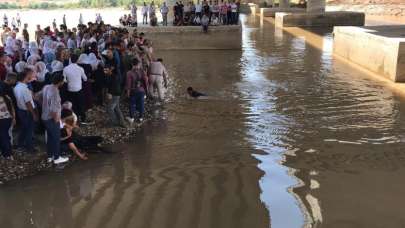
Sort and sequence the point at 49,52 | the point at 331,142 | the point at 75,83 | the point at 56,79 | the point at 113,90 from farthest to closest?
the point at 49,52 → the point at 113,90 → the point at 75,83 → the point at 331,142 → the point at 56,79

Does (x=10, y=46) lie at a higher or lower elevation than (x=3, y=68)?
higher

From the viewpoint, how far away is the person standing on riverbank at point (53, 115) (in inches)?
330

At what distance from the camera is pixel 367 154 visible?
29.8 feet

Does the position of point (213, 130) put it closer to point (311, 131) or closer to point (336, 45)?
point (311, 131)

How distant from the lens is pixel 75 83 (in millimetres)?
10164

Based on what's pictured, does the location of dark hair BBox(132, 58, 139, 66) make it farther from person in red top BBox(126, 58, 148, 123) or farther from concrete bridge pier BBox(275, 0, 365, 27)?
concrete bridge pier BBox(275, 0, 365, 27)

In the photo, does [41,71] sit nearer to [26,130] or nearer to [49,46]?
Result: [26,130]

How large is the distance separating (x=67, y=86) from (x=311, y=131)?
5003mm

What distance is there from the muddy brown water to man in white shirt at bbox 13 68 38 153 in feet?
3.65

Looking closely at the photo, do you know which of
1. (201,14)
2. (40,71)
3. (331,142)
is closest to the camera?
(331,142)

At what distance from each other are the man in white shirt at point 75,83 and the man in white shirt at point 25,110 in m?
1.35

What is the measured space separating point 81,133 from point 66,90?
0.90 m

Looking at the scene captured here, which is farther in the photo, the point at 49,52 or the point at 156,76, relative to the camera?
the point at 156,76


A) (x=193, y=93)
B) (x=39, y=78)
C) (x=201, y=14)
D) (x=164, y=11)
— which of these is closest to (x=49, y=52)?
(x=39, y=78)
